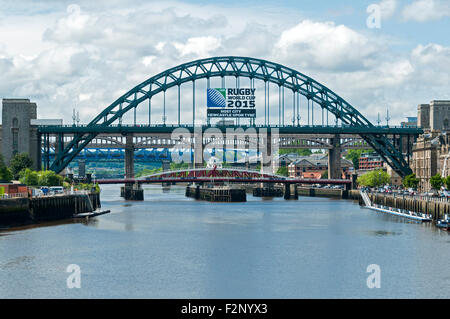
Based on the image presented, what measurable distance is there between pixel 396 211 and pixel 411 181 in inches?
1202

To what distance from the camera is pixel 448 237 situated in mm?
72312

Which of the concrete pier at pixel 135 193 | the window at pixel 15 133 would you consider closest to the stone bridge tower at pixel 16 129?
the window at pixel 15 133

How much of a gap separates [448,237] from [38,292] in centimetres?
3964

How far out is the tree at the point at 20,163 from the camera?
129 metres

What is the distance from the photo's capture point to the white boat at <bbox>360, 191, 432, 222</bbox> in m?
91.0

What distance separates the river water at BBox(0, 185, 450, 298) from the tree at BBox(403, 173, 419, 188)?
150 ft

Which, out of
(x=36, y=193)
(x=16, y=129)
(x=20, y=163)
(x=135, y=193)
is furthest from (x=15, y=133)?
(x=36, y=193)

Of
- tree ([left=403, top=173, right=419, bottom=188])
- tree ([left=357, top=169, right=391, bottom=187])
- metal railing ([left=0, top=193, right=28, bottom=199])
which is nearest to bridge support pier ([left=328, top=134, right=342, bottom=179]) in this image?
tree ([left=357, top=169, right=391, bottom=187])

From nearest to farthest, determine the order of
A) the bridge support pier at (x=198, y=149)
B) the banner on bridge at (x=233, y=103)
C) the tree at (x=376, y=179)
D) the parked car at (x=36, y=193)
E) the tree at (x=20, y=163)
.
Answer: the parked car at (x=36, y=193)
the tree at (x=20, y=163)
the banner on bridge at (x=233, y=103)
the bridge support pier at (x=198, y=149)
the tree at (x=376, y=179)

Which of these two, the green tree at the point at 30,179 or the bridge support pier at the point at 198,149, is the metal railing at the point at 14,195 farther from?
the bridge support pier at the point at 198,149

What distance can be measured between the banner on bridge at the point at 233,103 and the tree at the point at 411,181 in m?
31.5

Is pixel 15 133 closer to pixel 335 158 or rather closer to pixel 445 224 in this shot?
pixel 335 158

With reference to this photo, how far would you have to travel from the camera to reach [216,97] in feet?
490
